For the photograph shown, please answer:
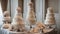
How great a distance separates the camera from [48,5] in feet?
7.61

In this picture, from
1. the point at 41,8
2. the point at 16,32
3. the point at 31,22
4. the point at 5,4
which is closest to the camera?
the point at 16,32

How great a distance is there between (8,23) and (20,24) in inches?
12.8

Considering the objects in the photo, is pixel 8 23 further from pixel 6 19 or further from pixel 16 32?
pixel 16 32

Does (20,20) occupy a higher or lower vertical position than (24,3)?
lower

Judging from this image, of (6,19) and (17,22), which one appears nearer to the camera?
(17,22)

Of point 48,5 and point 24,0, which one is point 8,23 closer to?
point 24,0

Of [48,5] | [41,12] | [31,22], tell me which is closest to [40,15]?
[41,12]

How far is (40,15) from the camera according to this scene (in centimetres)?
229

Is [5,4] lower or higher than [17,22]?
higher

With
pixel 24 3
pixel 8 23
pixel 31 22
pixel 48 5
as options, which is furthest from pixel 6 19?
pixel 48 5

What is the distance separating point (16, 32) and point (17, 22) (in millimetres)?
93

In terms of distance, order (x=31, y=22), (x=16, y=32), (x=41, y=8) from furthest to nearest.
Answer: (x=41, y=8) → (x=31, y=22) → (x=16, y=32)

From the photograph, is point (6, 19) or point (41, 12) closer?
point (6, 19)

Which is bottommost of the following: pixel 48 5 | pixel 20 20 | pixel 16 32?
pixel 16 32
